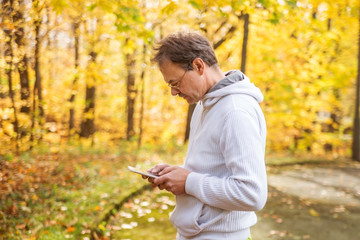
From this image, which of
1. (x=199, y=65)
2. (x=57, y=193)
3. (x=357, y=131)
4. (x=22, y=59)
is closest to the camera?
(x=199, y=65)

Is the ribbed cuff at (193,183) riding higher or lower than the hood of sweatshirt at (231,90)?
lower

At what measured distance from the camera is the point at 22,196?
4785mm

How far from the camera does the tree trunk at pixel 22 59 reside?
4.30 metres

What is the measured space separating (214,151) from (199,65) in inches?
17.6

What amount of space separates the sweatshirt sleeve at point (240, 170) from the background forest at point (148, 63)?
104 inches

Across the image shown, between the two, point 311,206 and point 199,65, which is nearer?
point 199,65

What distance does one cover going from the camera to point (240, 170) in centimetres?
Answer: 143

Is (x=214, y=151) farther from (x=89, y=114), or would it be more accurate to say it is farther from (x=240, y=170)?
(x=89, y=114)

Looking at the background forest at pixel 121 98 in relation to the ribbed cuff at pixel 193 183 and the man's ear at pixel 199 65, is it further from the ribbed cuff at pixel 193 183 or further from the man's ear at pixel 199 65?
the ribbed cuff at pixel 193 183

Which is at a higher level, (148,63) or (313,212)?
(148,63)

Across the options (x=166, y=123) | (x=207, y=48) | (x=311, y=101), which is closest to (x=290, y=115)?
(x=311, y=101)

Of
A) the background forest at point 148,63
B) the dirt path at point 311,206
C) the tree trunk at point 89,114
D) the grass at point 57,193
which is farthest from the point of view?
the tree trunk at point 89,114

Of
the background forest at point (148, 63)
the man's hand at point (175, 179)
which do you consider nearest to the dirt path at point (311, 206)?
the background forest at point (148, 63)

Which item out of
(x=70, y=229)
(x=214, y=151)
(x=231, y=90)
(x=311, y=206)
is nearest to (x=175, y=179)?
(x=214, y=151)
